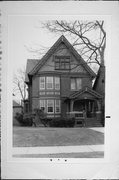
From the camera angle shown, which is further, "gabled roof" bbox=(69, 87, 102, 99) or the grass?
"gabled roof" bbox=(69, 87, 102, 99)

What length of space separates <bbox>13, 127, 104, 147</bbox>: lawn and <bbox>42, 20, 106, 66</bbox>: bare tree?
3.76 ft

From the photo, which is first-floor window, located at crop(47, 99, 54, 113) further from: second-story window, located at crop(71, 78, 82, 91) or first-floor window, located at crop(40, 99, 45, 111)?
second-story window, located at crop(71, 78, 82, 91)

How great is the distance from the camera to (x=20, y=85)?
3.47 m

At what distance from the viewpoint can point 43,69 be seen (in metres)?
3.58

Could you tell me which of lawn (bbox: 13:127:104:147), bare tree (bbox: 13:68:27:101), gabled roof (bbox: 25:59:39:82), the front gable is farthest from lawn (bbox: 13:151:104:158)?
the front gable

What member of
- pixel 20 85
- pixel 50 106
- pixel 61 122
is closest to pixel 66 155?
pixel 61 122

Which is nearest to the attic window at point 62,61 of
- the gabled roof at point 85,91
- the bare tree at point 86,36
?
the bare tree at point 86,36

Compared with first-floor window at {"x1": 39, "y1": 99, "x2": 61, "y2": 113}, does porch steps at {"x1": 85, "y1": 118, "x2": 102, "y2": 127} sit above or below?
below

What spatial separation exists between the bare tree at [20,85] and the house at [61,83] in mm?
73

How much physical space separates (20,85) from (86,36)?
129 centimetres

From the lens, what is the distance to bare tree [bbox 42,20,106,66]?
3539 mm

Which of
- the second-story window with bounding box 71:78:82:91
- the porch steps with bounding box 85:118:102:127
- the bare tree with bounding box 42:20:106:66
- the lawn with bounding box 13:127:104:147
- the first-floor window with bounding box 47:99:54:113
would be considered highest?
the bare tree with bounding box 42:20:106:66

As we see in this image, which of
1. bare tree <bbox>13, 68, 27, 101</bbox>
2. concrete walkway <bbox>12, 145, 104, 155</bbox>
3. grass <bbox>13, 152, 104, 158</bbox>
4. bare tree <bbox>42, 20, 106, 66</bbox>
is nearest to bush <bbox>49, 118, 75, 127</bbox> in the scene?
concrete walkway <bbox>12, 145, 104, 155</bbox>

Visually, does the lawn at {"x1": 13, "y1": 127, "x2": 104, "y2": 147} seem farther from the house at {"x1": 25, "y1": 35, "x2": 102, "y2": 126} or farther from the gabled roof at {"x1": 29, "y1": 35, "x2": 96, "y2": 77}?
the gabled roof at {"x1": 29, "y1": 35, "x2": 96, "y2": 77}
